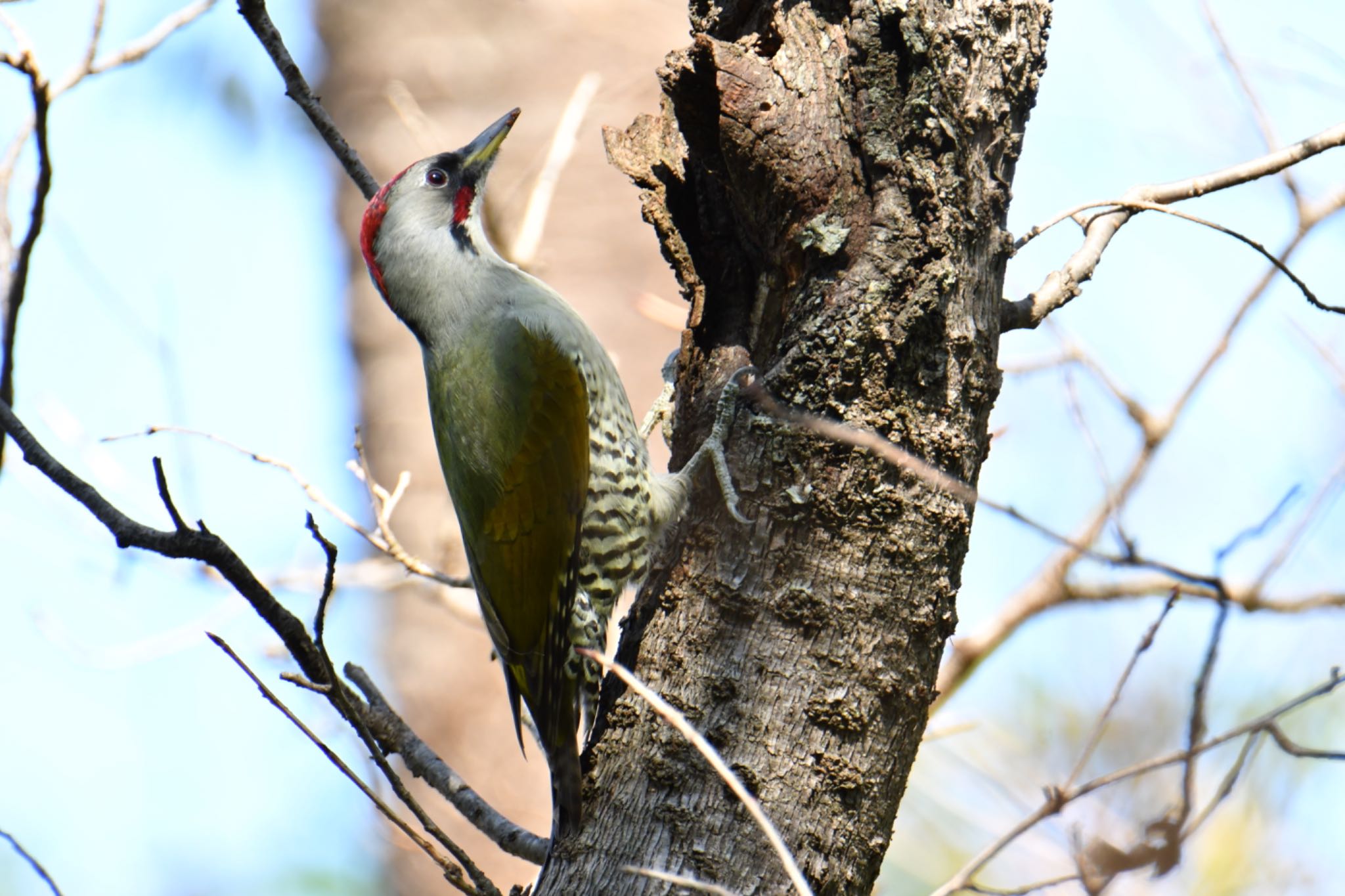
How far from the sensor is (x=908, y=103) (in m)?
2.03

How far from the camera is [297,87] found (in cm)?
243

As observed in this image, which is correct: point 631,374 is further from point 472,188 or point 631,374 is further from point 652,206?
point 652,206

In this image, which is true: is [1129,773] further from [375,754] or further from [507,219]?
[507,219]

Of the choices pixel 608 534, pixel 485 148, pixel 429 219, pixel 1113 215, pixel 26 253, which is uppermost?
pixel 485 148

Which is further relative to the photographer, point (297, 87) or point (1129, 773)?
point (297, 87)

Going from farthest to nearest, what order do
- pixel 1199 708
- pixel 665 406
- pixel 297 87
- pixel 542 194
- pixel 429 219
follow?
pixel 542 194 → pixel 429 219 → pixel 665 406 → pixel 297 87 → pixel 1199 708

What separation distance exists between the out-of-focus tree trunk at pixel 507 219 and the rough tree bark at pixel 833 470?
2245mm

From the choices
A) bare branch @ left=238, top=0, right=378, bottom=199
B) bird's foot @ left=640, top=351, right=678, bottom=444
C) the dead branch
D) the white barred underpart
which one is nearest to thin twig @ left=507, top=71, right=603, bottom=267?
bird's foot @ left=640, top=351, right=678, bottom=444

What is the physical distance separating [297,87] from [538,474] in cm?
106

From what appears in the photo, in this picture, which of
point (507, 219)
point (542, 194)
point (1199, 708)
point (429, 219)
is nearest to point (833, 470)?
point (1199, 708)

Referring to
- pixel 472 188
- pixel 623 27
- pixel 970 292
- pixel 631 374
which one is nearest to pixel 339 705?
pixel 970 292

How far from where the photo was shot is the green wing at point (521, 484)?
2.76 metres

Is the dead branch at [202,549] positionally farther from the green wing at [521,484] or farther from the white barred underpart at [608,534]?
the white barred underpart at [608,534]

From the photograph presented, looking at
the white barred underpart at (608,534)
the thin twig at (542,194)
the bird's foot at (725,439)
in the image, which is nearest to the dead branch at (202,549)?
the bird's foot at (725,439)
